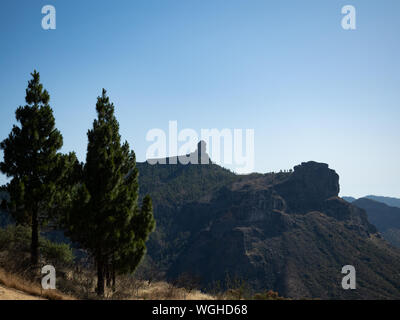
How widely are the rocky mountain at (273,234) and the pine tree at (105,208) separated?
301ft

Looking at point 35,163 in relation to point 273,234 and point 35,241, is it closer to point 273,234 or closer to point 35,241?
point 35,241

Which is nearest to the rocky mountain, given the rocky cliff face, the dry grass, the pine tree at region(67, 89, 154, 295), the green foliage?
the rocky cliff face

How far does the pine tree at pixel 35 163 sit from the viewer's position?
1563 cm

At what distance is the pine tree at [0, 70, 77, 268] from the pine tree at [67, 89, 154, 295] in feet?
6.69

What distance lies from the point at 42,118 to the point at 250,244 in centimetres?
13427

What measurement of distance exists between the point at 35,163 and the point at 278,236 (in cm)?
13572

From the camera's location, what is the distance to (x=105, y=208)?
1443 centimetres

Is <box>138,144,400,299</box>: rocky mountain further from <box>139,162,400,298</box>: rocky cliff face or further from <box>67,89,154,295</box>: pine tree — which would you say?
<box>67,89,154,295</box>: pine tree

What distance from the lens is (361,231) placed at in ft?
458

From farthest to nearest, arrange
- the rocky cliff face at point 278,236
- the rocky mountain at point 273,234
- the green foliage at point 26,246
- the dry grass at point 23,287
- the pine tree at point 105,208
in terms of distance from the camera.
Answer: the rocky cliff face at point 278,236, the rocky mountain at point 273,234, the green foliage at point 26,246, the pine tree at point 105,208, the dry grass at point 23,287

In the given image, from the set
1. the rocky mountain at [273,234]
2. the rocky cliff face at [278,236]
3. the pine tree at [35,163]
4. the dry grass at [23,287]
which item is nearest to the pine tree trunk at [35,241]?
the pine tree at [35,163]

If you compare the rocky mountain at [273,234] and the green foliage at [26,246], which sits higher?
the green foliage at [26,246]

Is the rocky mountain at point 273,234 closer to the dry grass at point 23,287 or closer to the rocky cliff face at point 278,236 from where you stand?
the rocky cliff face at point 278,236
